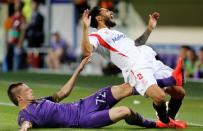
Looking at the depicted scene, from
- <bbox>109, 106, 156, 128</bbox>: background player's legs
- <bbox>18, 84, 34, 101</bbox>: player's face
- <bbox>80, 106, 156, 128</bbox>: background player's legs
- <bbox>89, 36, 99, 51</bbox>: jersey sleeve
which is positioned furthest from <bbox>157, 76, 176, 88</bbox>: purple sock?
<bbox>18, 84, 34, 101</bbox>: player's face

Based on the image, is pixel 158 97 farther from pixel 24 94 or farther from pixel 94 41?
pixel 24 94

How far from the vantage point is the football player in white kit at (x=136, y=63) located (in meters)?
9.80

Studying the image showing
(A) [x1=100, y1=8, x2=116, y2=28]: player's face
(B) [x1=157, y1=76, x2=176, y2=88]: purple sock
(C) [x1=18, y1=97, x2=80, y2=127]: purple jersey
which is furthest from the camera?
(A) [x1=100, y1=8, x2=116, y2=28]: player's face

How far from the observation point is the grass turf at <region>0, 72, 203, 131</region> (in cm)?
1081

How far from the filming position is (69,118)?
962 centimetres

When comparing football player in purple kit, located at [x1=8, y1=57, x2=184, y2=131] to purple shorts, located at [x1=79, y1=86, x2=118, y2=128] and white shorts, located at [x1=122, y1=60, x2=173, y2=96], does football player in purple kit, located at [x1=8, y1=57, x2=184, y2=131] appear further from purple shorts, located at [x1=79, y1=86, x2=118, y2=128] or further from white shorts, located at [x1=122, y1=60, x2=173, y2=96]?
white shorts, located at [x1=122, y1=60, x2=173, y2=96]

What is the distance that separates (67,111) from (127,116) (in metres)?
0.77

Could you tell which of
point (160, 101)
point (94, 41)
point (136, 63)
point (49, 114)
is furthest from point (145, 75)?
point (49, 114)

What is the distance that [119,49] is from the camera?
33.8ft

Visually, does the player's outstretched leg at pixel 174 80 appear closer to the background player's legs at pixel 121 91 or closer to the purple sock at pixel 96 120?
the background player's legs at pixel 121 91

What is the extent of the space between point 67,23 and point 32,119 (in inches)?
658

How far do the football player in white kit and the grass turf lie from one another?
483 millimetres

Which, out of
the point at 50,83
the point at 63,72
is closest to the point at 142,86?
the point at 50,83

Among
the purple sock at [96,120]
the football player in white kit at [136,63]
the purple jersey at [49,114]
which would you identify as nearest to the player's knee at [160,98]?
the football player in white kit at [136,63]
